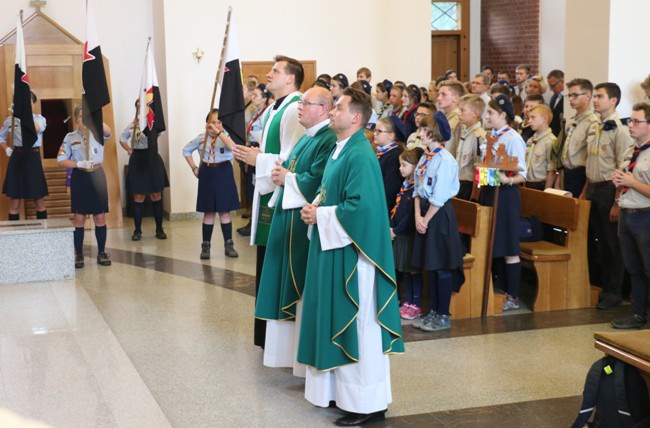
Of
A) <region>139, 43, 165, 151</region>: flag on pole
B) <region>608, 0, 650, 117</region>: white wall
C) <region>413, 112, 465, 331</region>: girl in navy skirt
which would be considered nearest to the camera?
<region>413, 112, 465, 331</region>: girl in navy skirt

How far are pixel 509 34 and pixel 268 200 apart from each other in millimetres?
12604

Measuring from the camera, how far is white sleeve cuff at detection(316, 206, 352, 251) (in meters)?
4.53

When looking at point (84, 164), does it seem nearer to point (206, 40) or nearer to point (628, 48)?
point (206, 40)

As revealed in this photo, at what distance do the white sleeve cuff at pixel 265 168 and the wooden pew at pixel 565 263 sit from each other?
253 centimetres

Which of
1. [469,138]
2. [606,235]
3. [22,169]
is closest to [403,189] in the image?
[469,138]

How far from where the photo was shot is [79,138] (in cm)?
913

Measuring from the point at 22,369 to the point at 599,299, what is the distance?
4519 millimetres

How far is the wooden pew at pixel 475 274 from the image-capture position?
6.84 meters

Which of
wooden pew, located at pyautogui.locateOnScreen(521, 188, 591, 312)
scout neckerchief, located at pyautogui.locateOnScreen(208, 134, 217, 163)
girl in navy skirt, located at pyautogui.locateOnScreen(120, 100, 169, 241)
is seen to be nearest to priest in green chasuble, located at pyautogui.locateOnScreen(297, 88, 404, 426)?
wooden pew, located at pyautogui.locateOnScreen(521, 188, 591, 312)

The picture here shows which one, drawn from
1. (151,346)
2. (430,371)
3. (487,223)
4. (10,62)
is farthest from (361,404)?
(10,62)

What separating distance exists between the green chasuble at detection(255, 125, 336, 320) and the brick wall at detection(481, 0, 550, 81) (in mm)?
12217

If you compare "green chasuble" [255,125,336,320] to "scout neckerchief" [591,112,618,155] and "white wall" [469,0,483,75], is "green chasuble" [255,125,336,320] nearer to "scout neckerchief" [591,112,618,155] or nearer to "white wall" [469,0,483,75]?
"scout neckerchief" [591,112,618,155]

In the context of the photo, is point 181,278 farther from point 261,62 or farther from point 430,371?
point 261,62

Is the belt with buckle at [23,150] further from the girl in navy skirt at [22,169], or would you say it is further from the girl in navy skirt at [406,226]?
the girl in navy skirt at [406,226]
